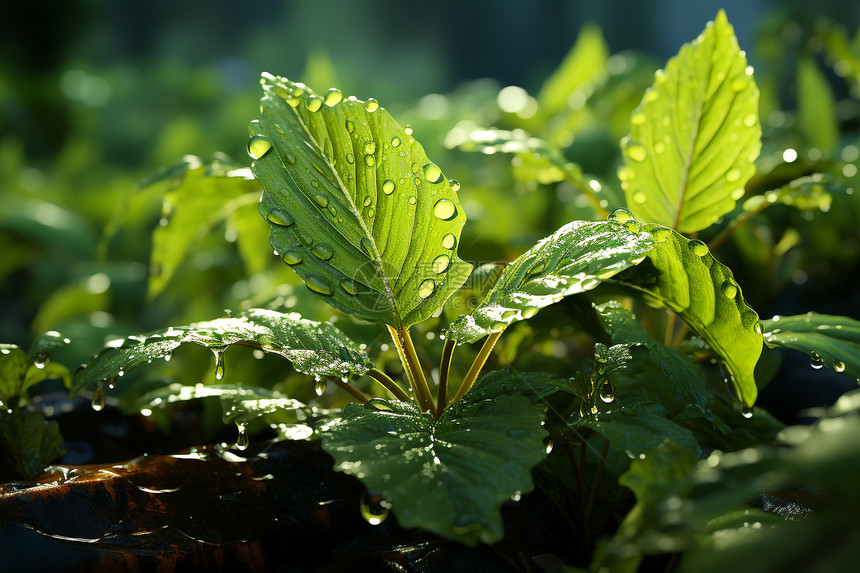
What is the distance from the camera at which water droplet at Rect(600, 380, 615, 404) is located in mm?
468

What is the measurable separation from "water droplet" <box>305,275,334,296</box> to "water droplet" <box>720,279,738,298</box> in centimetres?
27

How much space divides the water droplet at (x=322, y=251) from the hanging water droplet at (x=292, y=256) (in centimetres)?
1

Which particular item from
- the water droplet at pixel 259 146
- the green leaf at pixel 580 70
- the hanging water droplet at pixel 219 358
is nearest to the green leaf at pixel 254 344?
the hanging water droplet at pixel 219 358

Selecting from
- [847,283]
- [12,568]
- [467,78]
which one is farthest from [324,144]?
[467,78]

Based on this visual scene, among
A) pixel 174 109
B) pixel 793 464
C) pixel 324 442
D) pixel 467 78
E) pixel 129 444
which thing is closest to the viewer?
pixel 793 464

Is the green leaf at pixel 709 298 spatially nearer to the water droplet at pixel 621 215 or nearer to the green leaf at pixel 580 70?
the water droplet at pixel 621 215

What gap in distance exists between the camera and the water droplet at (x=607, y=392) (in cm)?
47

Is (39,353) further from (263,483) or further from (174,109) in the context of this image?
(174,109)

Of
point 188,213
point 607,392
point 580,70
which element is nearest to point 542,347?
point 607,392

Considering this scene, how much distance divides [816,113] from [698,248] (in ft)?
2.65

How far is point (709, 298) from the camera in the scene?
0.44m

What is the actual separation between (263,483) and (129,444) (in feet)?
0.71

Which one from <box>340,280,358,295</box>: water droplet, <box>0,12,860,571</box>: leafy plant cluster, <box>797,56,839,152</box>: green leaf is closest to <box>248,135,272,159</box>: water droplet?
<box>0,12,860,571</box>: leafy plant cluster

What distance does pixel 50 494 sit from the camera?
45 cm
